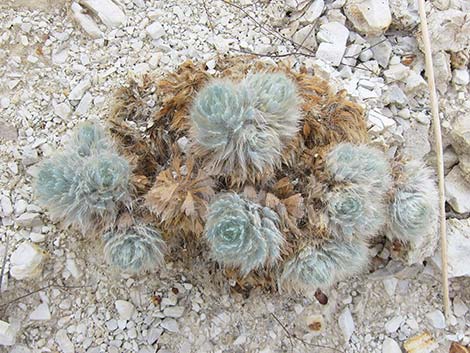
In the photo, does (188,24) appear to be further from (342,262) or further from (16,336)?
(16,336)

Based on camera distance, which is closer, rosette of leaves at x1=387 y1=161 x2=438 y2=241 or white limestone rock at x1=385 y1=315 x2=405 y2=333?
rosette of leaves at x1=387 y1=161 x2=438 y2=241

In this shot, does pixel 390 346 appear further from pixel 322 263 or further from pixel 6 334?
pixel 6 334

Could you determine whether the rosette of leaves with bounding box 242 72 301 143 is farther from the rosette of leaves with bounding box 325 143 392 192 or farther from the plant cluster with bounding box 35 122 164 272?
the plant cluster with bounding box 35 122 164 272

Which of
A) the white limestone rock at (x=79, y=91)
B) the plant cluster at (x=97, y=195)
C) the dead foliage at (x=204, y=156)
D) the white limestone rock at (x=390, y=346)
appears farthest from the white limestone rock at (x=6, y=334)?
the white limestone rock at (x=390, y=346)

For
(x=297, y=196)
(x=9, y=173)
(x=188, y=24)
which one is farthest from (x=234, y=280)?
(x=188, y=24)

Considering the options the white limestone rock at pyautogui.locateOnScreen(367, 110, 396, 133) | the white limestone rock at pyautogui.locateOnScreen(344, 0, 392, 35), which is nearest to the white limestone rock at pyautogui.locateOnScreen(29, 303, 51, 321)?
the white limestone rock at pyautogui.locateOnScreen(367, 110, 396, 133)

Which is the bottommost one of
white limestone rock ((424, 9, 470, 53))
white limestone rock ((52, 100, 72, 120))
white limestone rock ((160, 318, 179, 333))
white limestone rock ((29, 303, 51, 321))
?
white limestone rock ((29, 303, 51, 321))

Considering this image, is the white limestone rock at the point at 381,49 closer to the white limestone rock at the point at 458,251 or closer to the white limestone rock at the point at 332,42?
the white limestone rock at the point at 332,42
